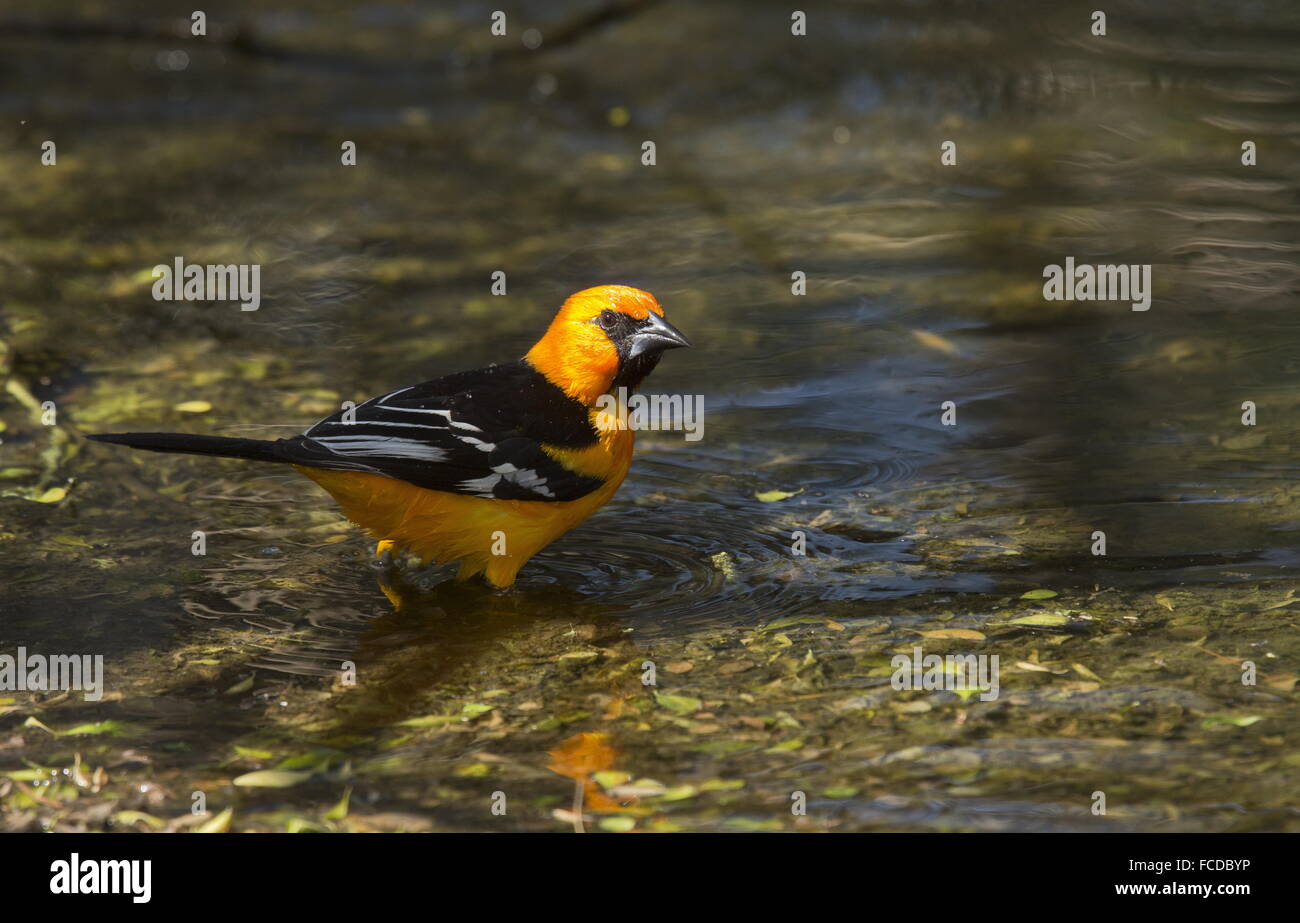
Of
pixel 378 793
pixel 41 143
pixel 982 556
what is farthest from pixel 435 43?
pixel 378 793

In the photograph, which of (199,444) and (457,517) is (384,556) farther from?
(199,444)

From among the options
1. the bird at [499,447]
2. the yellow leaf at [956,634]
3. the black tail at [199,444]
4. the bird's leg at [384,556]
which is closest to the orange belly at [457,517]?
the bird at [499,447]

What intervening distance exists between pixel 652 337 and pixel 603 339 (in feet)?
0.57

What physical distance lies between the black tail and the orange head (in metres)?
1.04

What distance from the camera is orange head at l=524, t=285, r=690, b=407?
17.9 feet

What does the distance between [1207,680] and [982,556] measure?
1149 millimetres

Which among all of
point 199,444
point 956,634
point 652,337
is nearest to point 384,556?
point 199,444

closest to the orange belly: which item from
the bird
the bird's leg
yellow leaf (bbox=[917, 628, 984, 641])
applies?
the bird

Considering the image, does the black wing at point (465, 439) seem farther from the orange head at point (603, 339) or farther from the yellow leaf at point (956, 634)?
the yellow leaf at point (956, 634)

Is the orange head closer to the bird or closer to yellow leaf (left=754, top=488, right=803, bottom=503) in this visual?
the bird

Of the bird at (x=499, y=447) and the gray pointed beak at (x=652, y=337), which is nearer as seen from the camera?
the bird at (x=499, y=447)

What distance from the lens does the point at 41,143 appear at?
11.4 meters

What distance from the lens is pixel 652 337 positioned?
5.46 meters

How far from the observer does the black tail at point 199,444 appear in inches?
192
